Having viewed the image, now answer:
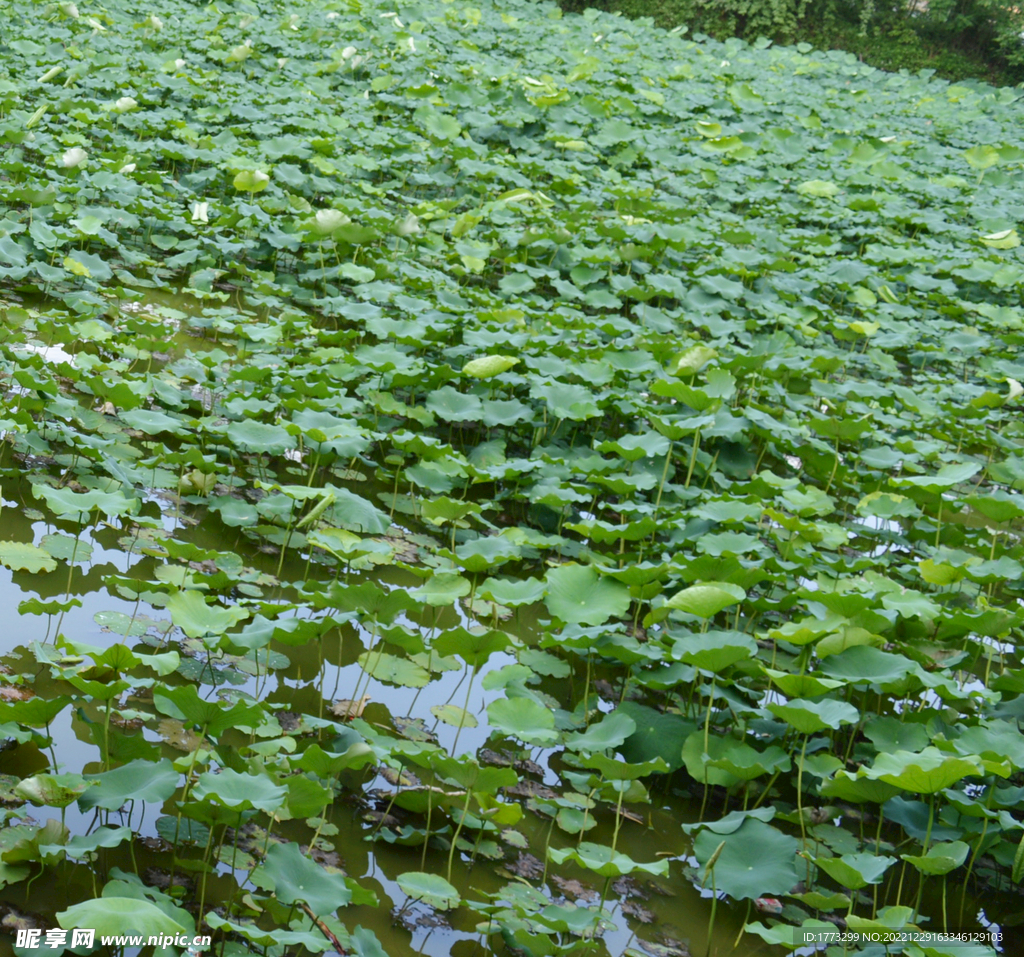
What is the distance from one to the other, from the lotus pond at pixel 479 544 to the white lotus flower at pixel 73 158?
1 centimetres

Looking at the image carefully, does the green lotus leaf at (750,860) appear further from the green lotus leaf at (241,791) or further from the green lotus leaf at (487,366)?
the green lotus leaf at (487,366)

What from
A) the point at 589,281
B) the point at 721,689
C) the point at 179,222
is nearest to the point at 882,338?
the point at 589,281

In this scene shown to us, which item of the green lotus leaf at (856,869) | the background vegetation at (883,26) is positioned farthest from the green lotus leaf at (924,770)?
Answer: the background vegetation at (883,26)

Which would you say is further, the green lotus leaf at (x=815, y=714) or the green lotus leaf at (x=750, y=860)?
the green lotus leaf at (x=815, y=714)

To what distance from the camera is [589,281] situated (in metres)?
4.59

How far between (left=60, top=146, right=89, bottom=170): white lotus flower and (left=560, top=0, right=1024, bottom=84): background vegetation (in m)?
10.6

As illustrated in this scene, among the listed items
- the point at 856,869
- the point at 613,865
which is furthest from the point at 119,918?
the point at 856,869

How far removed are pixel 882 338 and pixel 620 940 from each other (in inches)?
143

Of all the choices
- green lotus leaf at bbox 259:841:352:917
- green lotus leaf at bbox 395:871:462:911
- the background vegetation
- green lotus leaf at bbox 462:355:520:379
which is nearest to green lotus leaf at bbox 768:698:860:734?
green lotus leaf at bbox 395:871:462:911

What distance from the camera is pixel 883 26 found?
1405cm

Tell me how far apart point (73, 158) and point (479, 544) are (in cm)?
320

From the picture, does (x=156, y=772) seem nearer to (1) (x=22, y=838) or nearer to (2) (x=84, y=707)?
(1) (x=22, y=838)

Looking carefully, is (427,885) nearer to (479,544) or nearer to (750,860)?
(750,860)

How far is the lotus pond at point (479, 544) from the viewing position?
169cm
